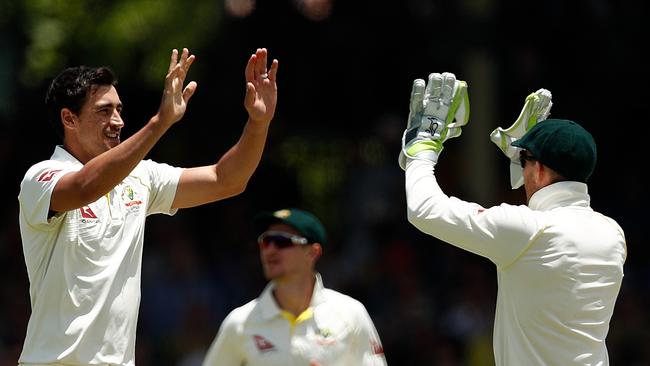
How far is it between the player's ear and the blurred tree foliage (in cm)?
449

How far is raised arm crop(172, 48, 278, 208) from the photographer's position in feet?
18.5

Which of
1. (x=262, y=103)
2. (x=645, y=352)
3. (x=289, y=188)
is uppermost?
(x=262, y=103)

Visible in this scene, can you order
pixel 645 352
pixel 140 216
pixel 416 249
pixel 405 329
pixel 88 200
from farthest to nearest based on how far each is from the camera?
pixel 416 249 → pixel 405 329 → pixel 645 352 → pixel 140 216 → pixel 88 200

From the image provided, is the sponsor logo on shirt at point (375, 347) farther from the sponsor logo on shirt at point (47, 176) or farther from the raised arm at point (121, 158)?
the sponsor logo on shirt at point (47, 176)

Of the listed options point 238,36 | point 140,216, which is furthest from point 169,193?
→ point 238,36

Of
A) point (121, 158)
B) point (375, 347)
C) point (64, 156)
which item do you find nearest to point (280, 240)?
point (375, 347)

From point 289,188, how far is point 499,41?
2357 mm

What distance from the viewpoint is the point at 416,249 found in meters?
11.4

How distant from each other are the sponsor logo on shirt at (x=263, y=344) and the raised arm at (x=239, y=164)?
2.94ft

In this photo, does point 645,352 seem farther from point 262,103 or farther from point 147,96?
point 262,103

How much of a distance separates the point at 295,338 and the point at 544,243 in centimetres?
166

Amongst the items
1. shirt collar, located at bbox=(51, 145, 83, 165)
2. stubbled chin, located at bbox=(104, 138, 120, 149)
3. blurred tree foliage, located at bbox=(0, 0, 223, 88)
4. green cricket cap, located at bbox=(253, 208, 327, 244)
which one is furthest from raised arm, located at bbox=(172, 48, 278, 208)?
blurred tree foliage, located at bbox=(0, 0, 223, 88)

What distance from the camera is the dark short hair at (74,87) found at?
541 cm

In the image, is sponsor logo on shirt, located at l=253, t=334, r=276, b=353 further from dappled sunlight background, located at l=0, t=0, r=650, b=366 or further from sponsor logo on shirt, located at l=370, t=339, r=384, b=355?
dappled sunlight background, located at l=0, t=0, r=650, b=366
